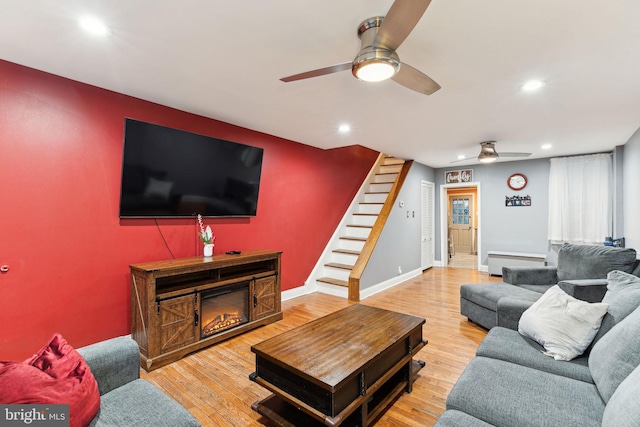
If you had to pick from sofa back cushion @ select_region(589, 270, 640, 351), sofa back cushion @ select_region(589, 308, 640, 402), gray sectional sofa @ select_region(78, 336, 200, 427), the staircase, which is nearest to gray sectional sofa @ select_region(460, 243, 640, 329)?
sofa back cushion @ select_region(589, 270, 640, 351)

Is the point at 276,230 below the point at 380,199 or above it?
below

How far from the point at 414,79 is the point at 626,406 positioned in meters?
1.79

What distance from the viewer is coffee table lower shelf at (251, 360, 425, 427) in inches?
65.4

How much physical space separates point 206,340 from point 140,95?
2395mm

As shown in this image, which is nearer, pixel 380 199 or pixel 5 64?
pixel 5 64

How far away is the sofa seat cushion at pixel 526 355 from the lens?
5.57ft

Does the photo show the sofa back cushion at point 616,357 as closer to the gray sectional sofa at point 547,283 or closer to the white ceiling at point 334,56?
the gray sectional sofa at point 547,283

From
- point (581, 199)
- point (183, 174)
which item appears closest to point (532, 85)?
point (183, 174)

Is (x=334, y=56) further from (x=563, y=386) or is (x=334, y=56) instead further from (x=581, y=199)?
(x=581, y=199)

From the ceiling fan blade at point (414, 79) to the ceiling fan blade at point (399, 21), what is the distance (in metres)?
0.22

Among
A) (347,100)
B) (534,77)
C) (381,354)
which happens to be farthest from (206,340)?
(534,77)

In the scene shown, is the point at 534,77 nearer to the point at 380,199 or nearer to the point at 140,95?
the point at 140,95

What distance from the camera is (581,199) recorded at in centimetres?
548

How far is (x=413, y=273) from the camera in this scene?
20.3 feet
